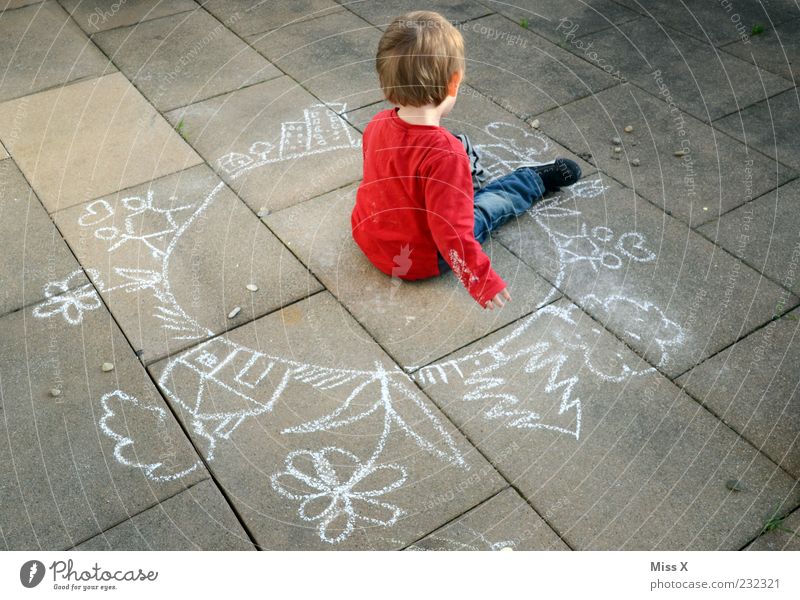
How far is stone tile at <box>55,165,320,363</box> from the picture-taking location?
3529mm

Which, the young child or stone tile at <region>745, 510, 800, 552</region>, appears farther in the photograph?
the young child

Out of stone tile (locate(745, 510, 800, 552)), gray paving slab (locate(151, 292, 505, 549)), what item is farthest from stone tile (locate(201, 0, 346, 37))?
stone tile (locate(745, 510, 800, 552))

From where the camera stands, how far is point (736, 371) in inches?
128

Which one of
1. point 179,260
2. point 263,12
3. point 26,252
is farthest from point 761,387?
point 263,12

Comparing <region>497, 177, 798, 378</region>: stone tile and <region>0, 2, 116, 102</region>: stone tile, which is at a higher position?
<region>497, 177, 798, 378</region>: stone tile

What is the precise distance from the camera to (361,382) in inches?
128

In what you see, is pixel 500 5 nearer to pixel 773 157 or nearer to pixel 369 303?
pixel 773 157

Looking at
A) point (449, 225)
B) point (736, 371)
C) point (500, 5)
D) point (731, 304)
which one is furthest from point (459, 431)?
point (500, 5)

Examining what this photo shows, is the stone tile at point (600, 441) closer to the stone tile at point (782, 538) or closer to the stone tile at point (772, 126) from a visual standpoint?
the stone tile at point (782, 538)

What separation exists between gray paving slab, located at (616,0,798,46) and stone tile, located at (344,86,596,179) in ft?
5.37

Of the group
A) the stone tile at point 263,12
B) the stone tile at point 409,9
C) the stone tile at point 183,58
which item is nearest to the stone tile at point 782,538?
the stone tile at point 183,58

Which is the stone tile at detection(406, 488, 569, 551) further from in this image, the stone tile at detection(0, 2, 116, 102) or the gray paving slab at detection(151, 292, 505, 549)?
the stone tile at detection(0, 2, 116, 102)

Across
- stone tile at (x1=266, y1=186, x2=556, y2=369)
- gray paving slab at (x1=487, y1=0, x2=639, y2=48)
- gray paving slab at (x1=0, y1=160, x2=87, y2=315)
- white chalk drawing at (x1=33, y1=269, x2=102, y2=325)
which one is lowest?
gray paving slab at (x1=0, y1=160, x2=87, y2=315)

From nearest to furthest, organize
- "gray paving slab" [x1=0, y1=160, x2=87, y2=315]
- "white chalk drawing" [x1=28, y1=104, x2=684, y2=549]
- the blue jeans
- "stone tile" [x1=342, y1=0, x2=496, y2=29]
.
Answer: "white chalk drawing" [x1=28, y1=104, x2=684, y2=549] < "gray paving slab" [x1=0, y1=160, x2=87, y2=315] < the blue jeans < "stone tile" [x1=342, y1=0, x2=496, y2=29]
